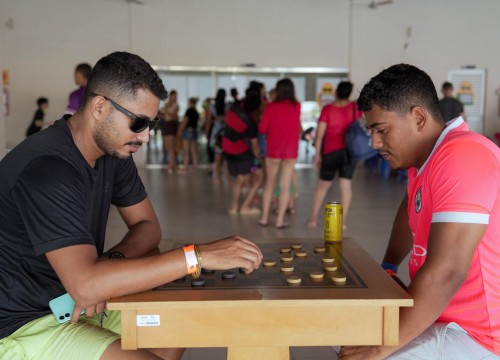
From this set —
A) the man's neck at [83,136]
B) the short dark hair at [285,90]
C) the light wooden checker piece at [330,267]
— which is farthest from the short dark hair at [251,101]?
the light wooden checker piece at [330,267]

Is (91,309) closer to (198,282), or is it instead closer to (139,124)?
(198,282)

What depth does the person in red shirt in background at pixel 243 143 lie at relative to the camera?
7238mm

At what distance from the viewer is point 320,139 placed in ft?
20.5

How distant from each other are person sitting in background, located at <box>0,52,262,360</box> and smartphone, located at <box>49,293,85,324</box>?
42 mm

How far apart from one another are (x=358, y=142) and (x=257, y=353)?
4450mm

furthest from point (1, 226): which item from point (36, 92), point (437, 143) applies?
point (36, 92)

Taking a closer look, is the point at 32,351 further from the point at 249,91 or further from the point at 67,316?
the point at 249,91

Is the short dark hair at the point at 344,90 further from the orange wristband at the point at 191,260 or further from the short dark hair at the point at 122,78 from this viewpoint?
the orange wristband at the point at 191,260

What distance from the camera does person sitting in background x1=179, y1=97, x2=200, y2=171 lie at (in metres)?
12.3

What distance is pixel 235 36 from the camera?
43.9 ft

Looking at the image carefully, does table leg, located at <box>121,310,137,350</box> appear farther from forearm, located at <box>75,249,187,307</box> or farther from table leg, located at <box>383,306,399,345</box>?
table leg, located at <box>383,306,399,345</box>

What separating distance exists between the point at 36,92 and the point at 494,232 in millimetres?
12848

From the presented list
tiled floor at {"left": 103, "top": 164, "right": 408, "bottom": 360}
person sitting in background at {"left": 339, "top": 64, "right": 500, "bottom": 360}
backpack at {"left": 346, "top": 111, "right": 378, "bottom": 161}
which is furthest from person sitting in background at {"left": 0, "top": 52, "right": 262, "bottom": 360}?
backpack at {"left": 346, "top": 111, "right": 378, "bottom": 161}

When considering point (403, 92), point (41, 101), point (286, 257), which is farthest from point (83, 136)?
point (41, 101)
